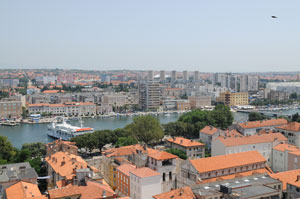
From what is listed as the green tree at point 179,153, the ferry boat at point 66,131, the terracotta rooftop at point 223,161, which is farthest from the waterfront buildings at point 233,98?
the terracotta rooftop at point 223,161

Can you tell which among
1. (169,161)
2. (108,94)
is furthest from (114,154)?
(108,94)

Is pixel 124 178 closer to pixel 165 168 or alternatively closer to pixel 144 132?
pixel 165 168

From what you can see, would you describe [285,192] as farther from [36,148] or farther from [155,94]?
[155,94]

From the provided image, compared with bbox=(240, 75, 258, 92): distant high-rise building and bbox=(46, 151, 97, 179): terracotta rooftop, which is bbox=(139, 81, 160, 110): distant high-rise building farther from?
bbox=(46, 151, 97, 179): terracotta rooftop

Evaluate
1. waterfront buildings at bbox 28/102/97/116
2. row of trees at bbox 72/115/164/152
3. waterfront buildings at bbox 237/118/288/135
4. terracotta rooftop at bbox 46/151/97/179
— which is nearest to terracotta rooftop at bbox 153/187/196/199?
terracotta rooftop at bbox 46/151/97/179

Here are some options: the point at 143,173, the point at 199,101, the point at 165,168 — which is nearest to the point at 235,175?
the point at 165,168

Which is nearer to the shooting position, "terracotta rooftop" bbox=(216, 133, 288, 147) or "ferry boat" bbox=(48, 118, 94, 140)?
"terracotta rooftop" bbox=(216, 133, 288, 147)
